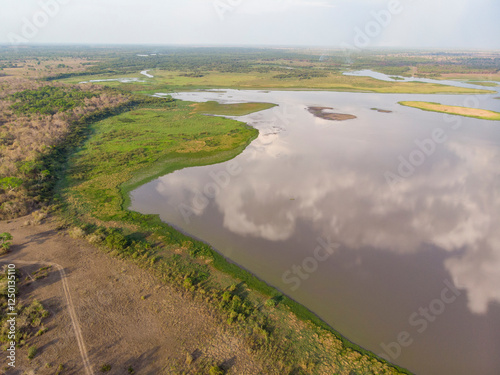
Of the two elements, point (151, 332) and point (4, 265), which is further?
point (4, 265)

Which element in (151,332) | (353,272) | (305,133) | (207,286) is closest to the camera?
(151,332)

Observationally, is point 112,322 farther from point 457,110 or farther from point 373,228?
point 457,110

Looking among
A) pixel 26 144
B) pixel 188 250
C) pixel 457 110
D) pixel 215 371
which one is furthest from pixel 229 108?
pixel 215 371

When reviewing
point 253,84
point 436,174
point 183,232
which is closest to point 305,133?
point 436,174

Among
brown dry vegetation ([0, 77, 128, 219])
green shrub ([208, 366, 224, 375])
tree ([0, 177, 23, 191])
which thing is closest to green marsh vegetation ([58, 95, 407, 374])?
green shrub ([208, 366, 224, 375])

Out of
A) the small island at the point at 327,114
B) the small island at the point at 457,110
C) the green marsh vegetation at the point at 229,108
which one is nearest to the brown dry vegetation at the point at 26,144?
the green marsh vegetation at the point at 229,108

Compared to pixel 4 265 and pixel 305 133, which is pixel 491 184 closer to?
pixel 305 133

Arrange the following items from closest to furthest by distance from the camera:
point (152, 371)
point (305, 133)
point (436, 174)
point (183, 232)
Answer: point (152, 371) → point (183, 232) → point (436, 174) → point (305, 133)

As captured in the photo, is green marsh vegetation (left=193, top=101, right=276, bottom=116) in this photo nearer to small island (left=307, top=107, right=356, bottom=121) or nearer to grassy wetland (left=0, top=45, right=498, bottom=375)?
grassy wetland (left=0, top=45, right=498, bottom=375)
